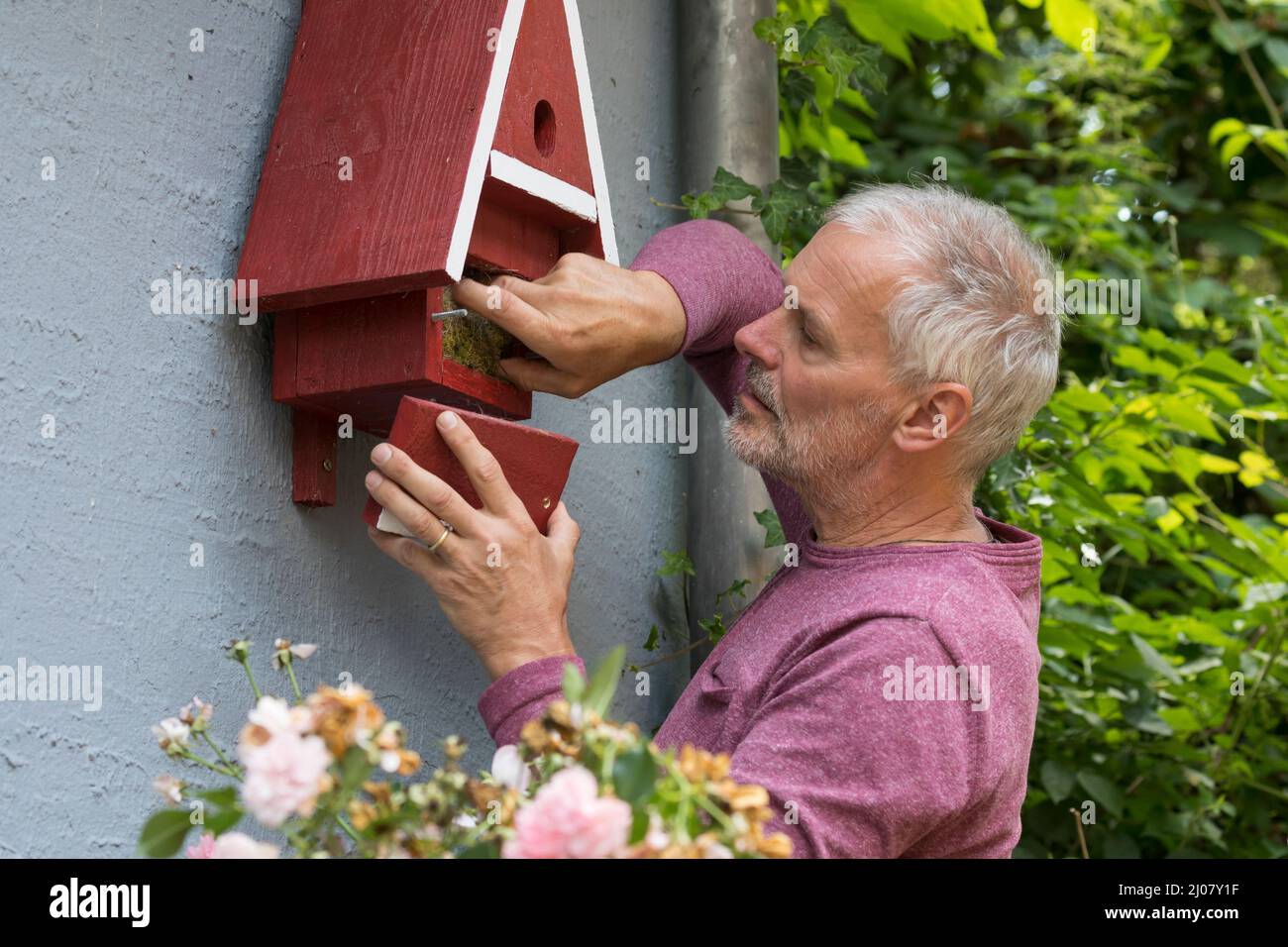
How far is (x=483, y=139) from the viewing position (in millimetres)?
1584

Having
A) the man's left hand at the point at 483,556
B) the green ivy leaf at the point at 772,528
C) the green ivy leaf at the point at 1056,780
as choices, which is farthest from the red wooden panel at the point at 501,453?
the green ivy leaf at the point at 1056,780

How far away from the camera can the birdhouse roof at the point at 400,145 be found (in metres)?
1.54

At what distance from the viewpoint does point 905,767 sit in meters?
1.44

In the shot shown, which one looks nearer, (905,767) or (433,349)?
(905,767)

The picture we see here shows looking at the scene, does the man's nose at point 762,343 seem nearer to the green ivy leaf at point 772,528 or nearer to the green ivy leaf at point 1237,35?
the green ivy leaf at point 772,528

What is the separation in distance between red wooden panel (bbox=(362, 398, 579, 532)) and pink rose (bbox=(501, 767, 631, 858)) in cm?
80

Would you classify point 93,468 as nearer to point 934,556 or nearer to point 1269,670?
point 934,556

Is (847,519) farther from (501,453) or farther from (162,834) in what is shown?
(162,834)

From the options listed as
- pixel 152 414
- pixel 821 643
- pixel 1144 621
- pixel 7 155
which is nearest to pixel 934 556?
pixel 821 643

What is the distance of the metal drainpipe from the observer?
2.42 meters

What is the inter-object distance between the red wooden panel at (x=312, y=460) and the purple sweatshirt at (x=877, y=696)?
1.07ft

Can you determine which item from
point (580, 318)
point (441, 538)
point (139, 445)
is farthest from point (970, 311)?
point (139, 445)

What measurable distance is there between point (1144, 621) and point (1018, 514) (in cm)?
42
